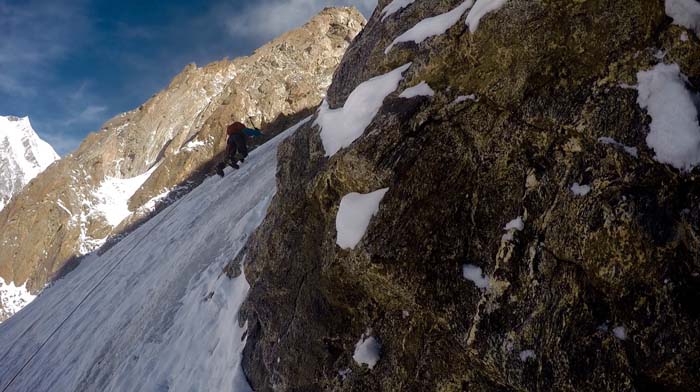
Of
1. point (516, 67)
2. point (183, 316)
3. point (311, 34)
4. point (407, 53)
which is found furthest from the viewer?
point (311, 34)

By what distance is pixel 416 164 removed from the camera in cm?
498

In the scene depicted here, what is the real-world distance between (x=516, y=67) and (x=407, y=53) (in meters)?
1.83

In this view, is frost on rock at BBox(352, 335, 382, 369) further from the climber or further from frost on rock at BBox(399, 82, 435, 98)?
the climber

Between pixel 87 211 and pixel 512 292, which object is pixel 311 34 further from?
pixel 512 292

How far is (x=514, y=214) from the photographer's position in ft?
14.1

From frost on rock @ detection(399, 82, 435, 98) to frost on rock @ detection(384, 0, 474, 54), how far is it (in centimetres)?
86

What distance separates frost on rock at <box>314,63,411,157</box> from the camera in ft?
18.9

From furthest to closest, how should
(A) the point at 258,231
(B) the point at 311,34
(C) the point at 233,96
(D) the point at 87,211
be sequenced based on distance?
(D) the point at 87,211, (B) the point at 311,34, (C) the point at 233,96, (A) the point at 258,231

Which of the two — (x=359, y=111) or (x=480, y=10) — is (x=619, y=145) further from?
(x=359, y=111)

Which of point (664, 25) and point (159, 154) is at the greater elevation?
point (159, 154)

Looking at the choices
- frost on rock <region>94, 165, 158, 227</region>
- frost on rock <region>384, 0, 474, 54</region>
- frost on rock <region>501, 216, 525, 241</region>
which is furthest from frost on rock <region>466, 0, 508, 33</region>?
frost on rock <region>94, 165, 158, 227</region>

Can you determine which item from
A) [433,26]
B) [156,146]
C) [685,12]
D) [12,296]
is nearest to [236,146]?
[433,26]

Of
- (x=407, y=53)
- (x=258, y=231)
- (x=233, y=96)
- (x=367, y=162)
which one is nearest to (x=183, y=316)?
(x=258, y=231)

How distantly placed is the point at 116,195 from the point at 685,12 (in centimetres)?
6109
